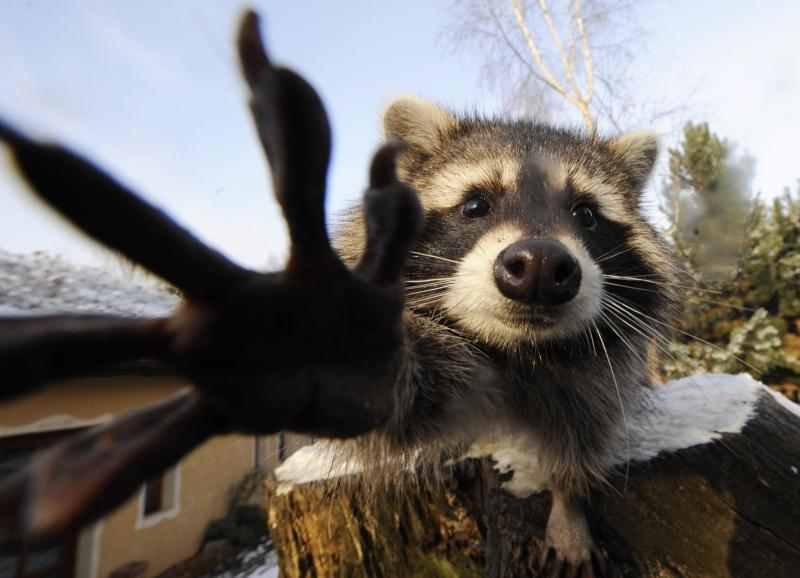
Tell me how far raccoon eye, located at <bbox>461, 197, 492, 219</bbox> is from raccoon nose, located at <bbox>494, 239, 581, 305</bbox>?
42 centimetres

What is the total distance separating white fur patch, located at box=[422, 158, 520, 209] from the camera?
1957 mm

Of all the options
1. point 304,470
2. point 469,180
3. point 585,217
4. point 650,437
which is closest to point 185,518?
point 304,470

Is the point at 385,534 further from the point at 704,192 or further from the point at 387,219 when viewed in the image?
the point at 704,192

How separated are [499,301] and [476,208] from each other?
0.50m

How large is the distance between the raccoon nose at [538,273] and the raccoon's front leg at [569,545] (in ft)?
3.28

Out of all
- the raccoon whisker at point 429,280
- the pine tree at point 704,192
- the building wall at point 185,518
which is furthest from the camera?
the pine tree at point 704,192

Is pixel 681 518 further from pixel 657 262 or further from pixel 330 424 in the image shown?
pixel 330 424

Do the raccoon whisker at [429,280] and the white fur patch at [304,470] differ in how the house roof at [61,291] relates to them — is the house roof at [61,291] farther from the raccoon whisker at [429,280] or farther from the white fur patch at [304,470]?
the raccoon whisker at [429,280]

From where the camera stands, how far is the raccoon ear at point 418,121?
2.31 m

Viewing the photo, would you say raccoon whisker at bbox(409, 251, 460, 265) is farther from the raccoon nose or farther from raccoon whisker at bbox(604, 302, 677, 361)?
raccoon whisker at bbox(604, 302, 677, 361)

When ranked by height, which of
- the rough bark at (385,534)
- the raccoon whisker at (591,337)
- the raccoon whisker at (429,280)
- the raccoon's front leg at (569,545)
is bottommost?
the rough bark at (385,534)

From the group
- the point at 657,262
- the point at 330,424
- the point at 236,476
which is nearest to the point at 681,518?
the point at 657,262

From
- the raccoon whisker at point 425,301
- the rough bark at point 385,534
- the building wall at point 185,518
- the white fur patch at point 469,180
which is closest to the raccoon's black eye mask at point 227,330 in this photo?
the raccoon whisker at point 425,301

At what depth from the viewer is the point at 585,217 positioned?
203cm
